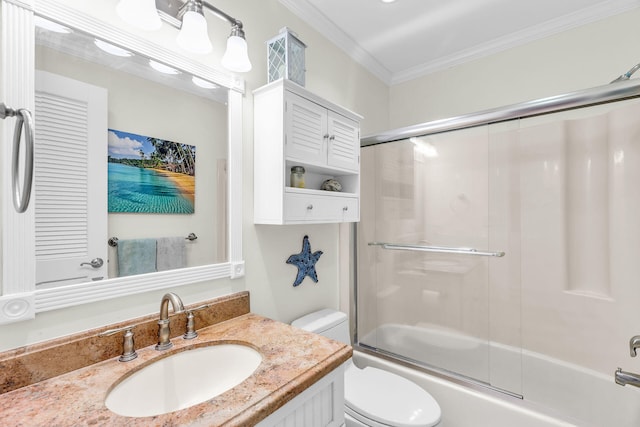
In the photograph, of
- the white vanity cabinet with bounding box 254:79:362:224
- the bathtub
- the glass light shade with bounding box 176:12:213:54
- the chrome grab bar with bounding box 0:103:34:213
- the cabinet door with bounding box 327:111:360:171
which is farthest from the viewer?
the cabinet door with bounding box 327:111:360:171

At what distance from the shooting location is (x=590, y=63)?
1.83m

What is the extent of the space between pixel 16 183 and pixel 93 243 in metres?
0.33

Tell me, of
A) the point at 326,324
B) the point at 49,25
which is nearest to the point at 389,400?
the point at 326,324

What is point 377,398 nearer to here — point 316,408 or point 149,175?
point 316,408

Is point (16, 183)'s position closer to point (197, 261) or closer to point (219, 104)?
point (197, 261)

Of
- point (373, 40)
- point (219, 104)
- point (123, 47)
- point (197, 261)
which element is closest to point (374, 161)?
point (373, 40)

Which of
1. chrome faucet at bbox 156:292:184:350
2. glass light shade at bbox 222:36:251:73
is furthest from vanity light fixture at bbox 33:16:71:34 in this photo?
chrome faucet at bbox 156:292:184:350

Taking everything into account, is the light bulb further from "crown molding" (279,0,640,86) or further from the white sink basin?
the white sink basin

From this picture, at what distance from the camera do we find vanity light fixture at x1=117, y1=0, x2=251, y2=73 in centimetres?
96

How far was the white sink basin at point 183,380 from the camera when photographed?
84 centimetres

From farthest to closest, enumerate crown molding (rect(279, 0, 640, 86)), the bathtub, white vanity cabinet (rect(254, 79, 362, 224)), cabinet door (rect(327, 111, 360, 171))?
crown molding (rect(279, 0, 640, 86))
cabinet door (rect(327, 111, 360, 171))
the bathtub
white vanity cabinet (rect(254, 79, 362, 224))

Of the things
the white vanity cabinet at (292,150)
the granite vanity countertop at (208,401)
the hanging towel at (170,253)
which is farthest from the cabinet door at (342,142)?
the granite vanity countertop at (208,401)

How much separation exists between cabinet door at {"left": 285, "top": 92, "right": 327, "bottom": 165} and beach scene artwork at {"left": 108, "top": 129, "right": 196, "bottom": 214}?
1.40 ft

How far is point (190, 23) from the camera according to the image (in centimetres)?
106
